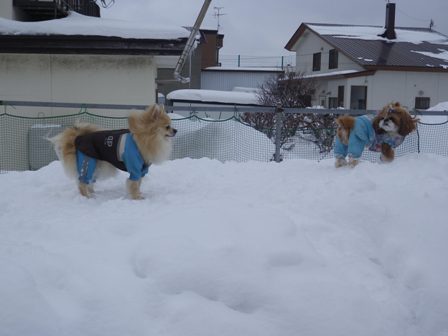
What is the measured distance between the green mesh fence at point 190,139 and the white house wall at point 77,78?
0.94m

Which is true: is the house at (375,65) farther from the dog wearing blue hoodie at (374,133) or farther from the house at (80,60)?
the dog wearing blue hoodie at (374,133)

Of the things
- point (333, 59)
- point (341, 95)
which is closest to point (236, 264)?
point (341, 95)

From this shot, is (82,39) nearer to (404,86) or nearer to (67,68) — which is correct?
(67,68)

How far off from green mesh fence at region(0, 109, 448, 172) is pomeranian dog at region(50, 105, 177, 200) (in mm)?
3133

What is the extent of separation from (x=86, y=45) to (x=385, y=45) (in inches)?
907

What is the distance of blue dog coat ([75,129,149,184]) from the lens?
5.55 metres

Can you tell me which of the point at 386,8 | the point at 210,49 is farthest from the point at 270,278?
the point at 210,49

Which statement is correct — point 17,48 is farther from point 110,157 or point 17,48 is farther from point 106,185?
point 110,157

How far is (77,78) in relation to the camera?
10.2 meters

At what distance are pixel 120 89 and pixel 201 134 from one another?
7.89 ft

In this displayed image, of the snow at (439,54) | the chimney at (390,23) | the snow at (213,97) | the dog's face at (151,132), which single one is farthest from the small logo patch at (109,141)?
the chimney at (390,23)

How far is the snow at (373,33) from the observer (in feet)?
99.0

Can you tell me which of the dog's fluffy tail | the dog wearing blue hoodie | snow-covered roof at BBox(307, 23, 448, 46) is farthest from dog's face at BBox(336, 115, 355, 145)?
snow-covered roof at BBox(307, 23, 448, 46)

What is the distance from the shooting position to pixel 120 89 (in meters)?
10.3
